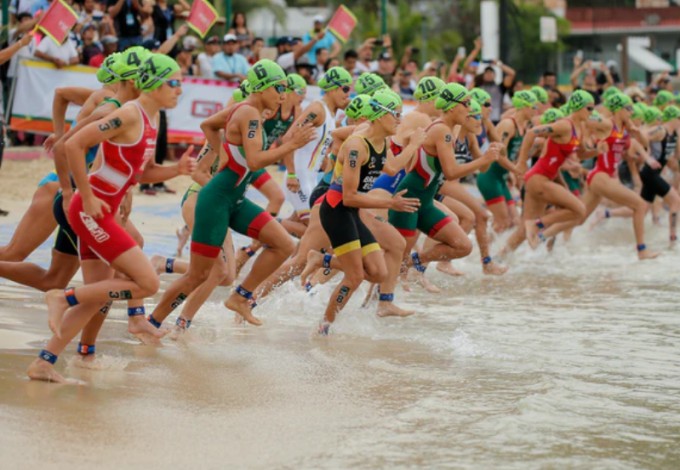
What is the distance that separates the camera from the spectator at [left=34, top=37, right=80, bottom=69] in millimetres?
17125

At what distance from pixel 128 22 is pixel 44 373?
1167 centimetres

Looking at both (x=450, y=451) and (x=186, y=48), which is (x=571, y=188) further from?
(x=450, y=451)

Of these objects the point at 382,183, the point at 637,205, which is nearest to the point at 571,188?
the point at 637,205

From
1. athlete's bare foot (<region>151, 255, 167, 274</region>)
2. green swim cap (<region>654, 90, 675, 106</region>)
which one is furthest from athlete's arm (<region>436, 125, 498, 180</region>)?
green swim cap (<region>654, 90, 675, 106</region>)

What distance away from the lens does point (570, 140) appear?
1381 centimetres

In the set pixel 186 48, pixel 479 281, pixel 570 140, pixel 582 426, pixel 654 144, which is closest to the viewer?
pixel 582 426

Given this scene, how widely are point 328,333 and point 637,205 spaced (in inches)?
260

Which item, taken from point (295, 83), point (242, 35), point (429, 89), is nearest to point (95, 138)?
point (429, 89)

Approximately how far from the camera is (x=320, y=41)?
70.0 ft

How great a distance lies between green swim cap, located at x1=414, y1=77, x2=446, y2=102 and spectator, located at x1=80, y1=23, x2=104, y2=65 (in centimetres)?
787

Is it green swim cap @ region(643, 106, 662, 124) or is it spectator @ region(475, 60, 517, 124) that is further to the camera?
spectator @ region(475, 60, 517, 124)

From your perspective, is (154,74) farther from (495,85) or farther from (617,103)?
(495,85)

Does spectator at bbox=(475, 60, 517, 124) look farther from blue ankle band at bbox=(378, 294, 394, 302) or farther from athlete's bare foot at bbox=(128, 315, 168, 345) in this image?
athlete's bare foot at bbox=(128, 315, 168, 345)

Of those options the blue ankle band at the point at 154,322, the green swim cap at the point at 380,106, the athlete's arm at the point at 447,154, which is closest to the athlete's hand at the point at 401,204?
the green swim cap at the point at 380,106
